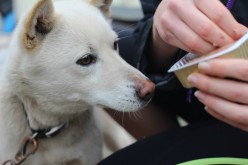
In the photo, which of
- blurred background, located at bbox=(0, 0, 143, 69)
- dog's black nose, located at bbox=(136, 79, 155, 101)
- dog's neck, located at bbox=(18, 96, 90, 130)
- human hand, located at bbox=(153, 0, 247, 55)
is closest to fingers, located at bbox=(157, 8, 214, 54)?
human hand, located at bbox=(153, 0, 247, 55)

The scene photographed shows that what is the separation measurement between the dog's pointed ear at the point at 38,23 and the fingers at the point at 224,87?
441 mm

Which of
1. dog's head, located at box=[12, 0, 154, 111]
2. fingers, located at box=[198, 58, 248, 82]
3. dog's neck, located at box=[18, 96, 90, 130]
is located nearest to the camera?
fingers, located at box=[198, 58, 248, 82]

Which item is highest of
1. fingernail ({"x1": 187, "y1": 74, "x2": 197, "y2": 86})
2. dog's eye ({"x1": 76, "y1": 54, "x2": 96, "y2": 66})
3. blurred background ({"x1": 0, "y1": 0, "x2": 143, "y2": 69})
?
fingernail ({"x1": 187, "y1": 74, "x2": 197, "y2": 86})

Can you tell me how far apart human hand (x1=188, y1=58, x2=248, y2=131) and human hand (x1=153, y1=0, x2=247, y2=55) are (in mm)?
51

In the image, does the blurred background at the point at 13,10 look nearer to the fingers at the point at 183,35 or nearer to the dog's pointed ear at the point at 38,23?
the dog's pointed ear at the point at 38,23

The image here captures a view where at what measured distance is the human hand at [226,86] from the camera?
0.59m

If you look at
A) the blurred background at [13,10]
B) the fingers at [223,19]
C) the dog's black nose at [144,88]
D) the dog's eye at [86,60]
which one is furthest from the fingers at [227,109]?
the blurred background at [13,10]

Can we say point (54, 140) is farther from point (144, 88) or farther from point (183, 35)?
point (183, 35)

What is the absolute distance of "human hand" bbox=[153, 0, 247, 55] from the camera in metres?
0.63

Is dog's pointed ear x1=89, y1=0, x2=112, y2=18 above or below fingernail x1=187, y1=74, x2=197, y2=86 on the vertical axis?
below

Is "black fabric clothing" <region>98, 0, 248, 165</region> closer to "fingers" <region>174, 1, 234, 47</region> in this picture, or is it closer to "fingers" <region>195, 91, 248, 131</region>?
"fingers" <region>195, 91, 248, 131</region>

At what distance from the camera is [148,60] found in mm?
1065

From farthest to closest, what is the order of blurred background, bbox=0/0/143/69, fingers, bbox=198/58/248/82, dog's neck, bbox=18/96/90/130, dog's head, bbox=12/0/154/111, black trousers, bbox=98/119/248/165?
blurred background, bbox=0/0/143/69
dog's neck, bbox=18/96/90/130
dog's head, bbox=12/0/154/111
black trousers, bbox=98/119/248/165
fingers, bbox=198/58/248/82

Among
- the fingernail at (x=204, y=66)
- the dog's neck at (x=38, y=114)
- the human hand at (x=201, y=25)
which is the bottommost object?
the dog's neck at (x=38, y=114)
